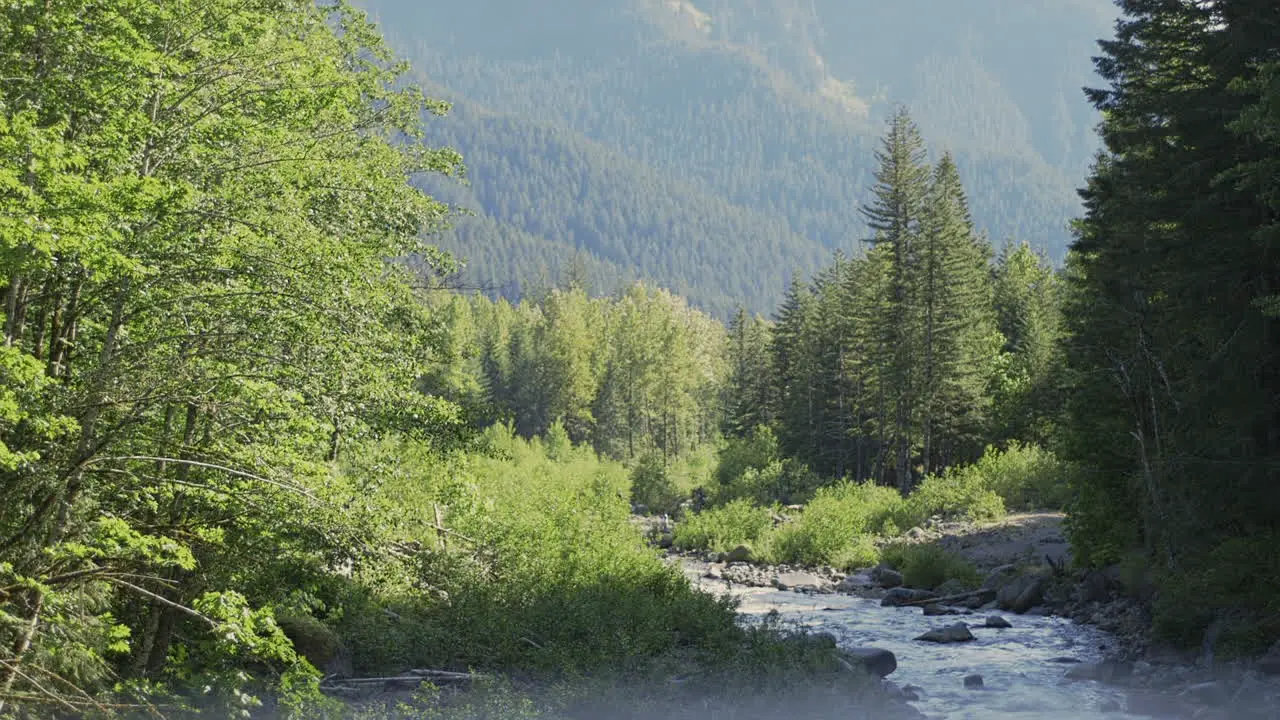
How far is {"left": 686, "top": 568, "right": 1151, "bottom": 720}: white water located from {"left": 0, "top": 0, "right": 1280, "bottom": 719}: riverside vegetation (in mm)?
Result: 1691

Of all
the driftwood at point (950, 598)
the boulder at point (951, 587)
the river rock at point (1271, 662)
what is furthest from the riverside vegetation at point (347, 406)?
the driftwood at point (950, 598)

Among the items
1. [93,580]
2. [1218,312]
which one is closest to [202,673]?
[93,580]

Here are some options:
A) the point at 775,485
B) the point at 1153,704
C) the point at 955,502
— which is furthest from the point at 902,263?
the point at 1153,704

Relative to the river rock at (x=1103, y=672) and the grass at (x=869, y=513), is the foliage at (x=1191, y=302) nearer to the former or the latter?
the river rock at (x=1103, y=672)

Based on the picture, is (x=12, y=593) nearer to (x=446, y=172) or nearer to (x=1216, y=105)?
(x=446, y=172)

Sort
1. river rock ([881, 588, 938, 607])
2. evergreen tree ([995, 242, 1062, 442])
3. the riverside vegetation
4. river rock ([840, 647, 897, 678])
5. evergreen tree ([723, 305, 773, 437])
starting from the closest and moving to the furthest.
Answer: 1. the riverside vegetation
2. river rock ([840, 647, 897, 678])
3. river rock ([881, 588, 938, 607])
4. evergreen tree ([995, 242, 1062, 442])
5. evergreen tree ([723, 305, 773, 437])

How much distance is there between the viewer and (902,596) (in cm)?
2478

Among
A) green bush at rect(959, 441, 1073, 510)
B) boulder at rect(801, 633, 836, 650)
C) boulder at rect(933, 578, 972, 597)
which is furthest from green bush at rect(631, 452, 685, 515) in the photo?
boulder at rect(801, 633, 836, 650)

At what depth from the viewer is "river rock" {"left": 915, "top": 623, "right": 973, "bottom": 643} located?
Result: 18734 millimetres

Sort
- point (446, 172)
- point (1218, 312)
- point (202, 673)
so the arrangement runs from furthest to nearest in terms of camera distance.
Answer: point (446, 172) < point (1218, 312) < point (202, 673)

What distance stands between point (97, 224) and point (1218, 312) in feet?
45.4

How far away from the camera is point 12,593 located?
27.2 feet

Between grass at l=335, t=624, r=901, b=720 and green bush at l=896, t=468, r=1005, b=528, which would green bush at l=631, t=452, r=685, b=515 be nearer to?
green bush at l=896, t=468, r=1005, b=528

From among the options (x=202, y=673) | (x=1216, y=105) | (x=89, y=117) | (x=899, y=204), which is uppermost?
(x=899, y=204)
